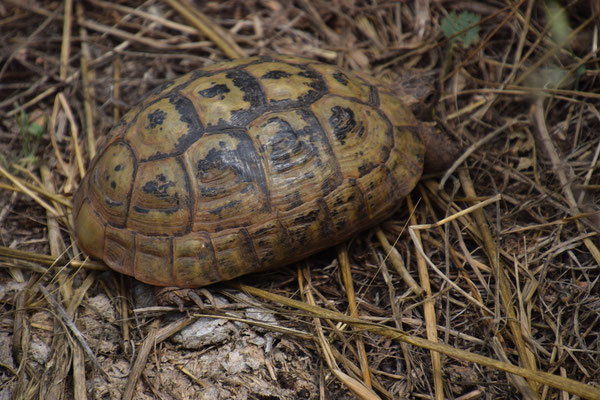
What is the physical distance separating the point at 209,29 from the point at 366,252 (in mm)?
2509

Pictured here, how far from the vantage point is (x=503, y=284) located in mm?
2736

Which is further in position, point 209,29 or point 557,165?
point 209,29

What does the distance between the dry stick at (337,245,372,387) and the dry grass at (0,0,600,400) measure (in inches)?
0.6

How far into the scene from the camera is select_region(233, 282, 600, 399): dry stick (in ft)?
7.19

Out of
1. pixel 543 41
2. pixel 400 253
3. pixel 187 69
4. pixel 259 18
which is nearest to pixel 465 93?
pixel 543 41

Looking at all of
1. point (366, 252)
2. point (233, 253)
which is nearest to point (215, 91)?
point (233, 253)

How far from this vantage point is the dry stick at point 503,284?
2500mm

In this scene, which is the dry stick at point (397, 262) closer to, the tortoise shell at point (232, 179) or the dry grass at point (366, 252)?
the dry grass at point (366, 252)

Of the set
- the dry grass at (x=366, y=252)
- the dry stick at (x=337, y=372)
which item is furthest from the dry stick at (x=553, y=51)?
the dry stick at (x=337, y=372)

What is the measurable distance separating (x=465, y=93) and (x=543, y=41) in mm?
762

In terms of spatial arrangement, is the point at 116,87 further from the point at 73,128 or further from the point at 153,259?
the point at 153,259

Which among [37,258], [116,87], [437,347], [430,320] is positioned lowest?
[430,320]

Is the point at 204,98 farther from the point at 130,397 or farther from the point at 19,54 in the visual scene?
the point at 19,54

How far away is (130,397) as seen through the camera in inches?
98.7
